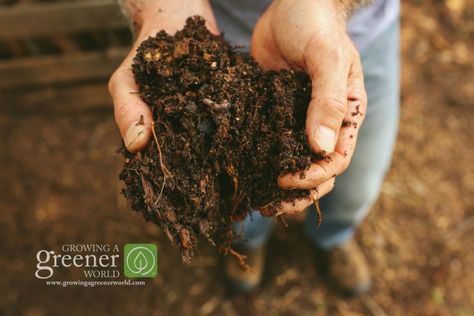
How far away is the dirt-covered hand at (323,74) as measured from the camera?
1.49 metres

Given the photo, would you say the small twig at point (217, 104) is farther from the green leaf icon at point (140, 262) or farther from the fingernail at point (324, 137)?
the green leaf icon at point (140, 262)

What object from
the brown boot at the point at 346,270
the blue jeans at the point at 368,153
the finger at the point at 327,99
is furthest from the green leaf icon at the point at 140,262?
the finger at the point at 327,99

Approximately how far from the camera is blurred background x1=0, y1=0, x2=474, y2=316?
296 centimetres

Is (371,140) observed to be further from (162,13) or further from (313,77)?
(162,13)

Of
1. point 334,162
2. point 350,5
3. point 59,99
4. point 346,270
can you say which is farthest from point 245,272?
point 59,99

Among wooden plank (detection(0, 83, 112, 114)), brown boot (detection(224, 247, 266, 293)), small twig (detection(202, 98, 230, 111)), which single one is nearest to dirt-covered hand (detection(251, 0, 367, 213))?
small twig (detection(202, 98, 230, 111))

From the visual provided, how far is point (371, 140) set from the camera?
231 cm

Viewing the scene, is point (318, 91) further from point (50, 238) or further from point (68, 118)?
point (68, 118)

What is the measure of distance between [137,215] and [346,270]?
58.4 inches

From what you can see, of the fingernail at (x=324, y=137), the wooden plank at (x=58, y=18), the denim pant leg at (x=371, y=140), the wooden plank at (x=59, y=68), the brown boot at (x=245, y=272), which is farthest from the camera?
the wooden plank at (x=59, y=68)

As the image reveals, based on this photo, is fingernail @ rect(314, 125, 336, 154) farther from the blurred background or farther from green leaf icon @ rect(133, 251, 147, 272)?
the blurred background

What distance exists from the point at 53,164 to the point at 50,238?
60cm

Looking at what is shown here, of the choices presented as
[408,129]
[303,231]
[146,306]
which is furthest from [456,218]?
[146,306]

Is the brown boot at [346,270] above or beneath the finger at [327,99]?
beneath
